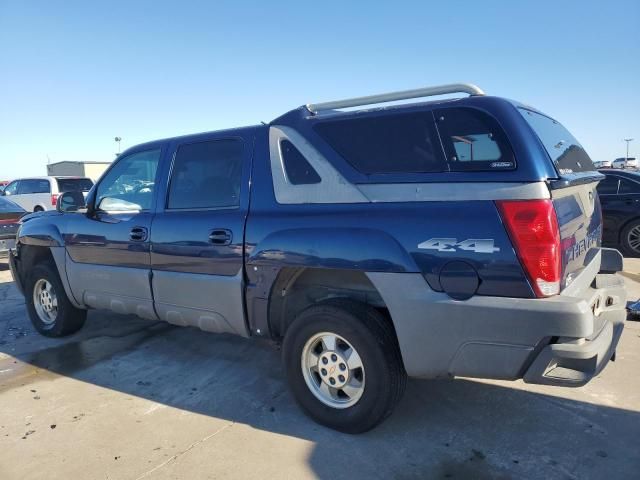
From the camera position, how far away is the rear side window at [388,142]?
2840mm

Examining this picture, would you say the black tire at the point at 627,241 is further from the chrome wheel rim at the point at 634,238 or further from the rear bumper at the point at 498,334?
the rear bumper at the point at 498,334

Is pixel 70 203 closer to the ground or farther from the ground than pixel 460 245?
farther from the ground

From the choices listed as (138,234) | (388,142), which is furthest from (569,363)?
(138,234)

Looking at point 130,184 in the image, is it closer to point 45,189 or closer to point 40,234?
point 40,234

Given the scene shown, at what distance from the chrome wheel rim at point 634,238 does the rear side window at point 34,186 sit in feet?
55.6

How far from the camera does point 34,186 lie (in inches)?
679

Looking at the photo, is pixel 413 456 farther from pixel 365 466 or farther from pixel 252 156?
pixel 252 156

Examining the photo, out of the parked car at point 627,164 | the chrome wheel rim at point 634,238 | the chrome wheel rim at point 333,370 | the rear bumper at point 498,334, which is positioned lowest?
the parked car at point 627,164

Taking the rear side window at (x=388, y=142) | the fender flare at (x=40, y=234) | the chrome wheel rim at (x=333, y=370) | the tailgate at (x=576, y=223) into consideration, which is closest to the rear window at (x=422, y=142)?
the rear side window at (x=388, y=142)

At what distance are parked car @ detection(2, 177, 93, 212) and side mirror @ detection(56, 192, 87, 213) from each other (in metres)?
12.8

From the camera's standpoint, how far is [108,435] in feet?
10.6

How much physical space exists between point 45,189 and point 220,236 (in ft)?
52.7

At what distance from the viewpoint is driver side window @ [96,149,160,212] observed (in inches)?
169

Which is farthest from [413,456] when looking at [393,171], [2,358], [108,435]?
[2,358]
